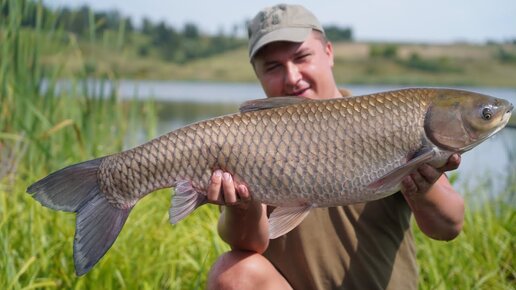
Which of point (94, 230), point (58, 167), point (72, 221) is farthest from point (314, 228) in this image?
point (58, 167)

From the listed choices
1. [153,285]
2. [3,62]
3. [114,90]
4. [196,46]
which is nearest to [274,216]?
[153,285]

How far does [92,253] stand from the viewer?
7.37ft

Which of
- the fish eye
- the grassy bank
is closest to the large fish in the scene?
the fish eye

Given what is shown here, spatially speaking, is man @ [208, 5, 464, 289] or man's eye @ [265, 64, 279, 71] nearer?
man @ [208, 5, 464, 289]

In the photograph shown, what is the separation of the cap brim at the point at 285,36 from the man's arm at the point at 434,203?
74 centimetres

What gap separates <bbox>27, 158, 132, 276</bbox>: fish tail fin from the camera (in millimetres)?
2254

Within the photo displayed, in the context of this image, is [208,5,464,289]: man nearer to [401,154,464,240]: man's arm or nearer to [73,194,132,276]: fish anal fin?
[401,154,464,240]: man's arm

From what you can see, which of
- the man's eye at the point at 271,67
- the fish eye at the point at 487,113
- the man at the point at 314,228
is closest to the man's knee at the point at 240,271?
the man at the point at 314,228

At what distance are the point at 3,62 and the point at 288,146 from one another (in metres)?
2.58

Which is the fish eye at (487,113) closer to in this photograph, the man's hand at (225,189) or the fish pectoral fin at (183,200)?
the man's hand at (225,189)

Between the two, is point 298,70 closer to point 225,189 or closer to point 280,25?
point 280,25

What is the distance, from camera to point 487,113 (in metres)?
2.21

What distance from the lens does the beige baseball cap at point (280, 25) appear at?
111 inches

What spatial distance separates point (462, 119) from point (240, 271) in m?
0.92
